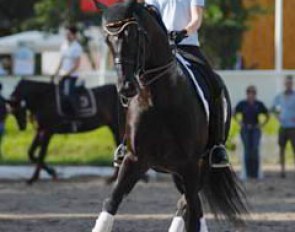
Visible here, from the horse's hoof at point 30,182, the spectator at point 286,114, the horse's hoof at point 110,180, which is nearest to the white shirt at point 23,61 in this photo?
the spectator at point 286,114

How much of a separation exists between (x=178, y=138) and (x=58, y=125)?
12527 mm

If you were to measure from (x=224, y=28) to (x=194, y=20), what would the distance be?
22.2 m

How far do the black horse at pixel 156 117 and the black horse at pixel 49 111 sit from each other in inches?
459

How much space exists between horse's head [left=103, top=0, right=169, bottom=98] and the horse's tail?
2223mm

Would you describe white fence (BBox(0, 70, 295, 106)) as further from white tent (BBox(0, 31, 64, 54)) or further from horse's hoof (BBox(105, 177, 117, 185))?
horse's hoof (BBox(105, 177, 117, 185))

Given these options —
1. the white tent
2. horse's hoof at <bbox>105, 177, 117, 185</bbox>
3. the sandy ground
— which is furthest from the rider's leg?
the white tent

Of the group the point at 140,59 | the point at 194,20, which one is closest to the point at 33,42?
the point at 194,20

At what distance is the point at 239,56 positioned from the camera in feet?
114

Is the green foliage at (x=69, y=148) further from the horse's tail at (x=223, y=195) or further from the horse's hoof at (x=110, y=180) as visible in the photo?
the horse's tail at (x=223, y=195)

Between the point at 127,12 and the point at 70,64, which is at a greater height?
the point at 127,12

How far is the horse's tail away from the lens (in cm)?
1042

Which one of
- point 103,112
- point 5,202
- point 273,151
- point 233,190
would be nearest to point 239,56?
point 273,151

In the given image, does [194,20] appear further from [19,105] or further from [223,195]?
[19,105]

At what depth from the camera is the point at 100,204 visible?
15578mm
